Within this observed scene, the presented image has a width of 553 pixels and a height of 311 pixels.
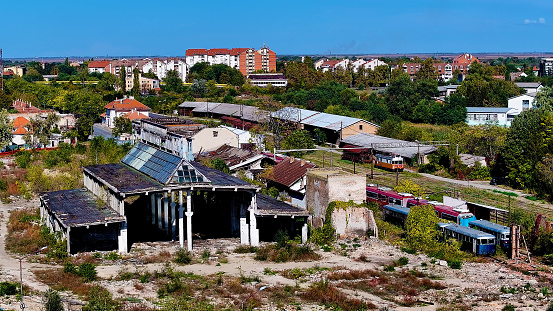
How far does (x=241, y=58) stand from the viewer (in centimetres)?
13050

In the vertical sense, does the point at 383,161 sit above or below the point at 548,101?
below

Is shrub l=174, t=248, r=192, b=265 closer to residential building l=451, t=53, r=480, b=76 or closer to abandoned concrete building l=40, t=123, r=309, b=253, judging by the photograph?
abandoned concrete building l=40, t=123, r=309, b=253

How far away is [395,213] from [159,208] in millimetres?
10604

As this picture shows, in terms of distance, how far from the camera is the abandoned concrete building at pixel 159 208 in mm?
24875

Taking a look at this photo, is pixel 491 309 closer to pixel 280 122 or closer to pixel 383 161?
pixel 383 161

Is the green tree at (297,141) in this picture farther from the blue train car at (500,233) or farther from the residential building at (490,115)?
the blue train car at (500,233)

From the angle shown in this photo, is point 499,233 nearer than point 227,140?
Yes

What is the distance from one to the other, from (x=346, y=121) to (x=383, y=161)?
1118cm

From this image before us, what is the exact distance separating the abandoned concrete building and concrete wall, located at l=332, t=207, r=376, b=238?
1433 mm

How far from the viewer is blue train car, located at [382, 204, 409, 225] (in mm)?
28550

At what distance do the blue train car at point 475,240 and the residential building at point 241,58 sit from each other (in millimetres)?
105346

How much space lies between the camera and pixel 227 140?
147 ft

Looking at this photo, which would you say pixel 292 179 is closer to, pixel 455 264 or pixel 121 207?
pixel 121 207

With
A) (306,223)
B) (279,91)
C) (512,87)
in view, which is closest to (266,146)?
(306,223)
